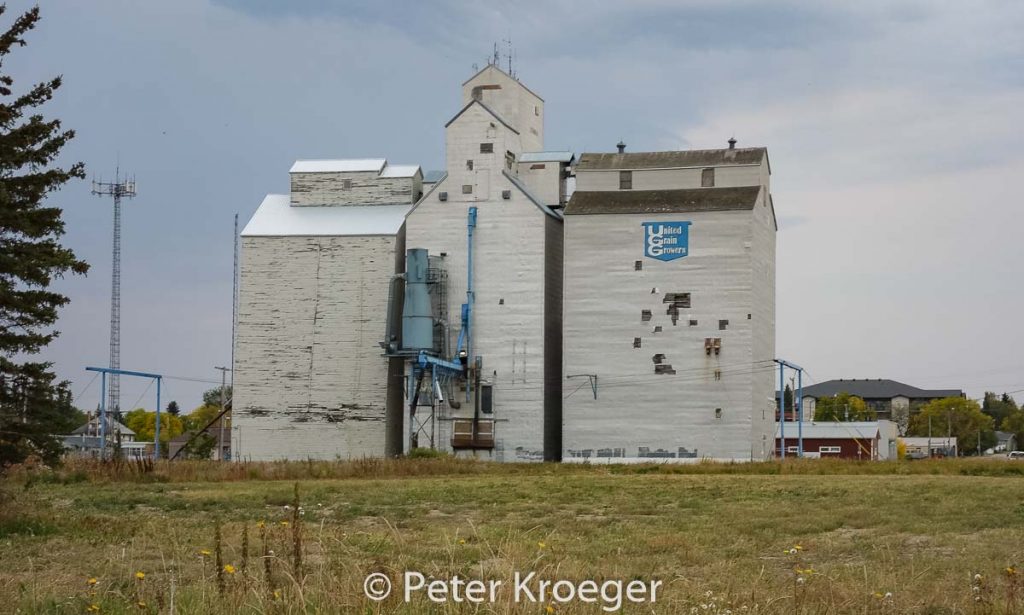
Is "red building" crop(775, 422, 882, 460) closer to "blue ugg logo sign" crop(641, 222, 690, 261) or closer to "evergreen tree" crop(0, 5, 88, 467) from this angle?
"blue ugg logo sign" crop(641, 222, 690, 261)

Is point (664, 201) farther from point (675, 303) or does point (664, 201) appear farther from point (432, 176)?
point (432, 176)

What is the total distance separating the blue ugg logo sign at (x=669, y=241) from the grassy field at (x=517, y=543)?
25852mm

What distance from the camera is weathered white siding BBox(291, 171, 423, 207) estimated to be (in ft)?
232

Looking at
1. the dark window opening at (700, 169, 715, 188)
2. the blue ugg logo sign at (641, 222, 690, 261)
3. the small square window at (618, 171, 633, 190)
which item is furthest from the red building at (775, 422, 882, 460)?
the small square window at (618, 171, 633, 190)

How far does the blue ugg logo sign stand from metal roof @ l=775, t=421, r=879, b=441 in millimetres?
25617

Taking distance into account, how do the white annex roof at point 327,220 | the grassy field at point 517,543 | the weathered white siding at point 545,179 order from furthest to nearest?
1. the weathered white siding at point 545,179
2. the white annex roof at point 327,220
3. the grassy field at point 517,543

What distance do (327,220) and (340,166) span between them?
3.91 meters

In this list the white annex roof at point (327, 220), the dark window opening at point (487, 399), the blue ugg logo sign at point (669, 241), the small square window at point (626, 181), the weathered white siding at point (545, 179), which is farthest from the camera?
the weathered white siding at point (545, 179)

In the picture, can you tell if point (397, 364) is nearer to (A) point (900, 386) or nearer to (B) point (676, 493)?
(B) point (676, 493)

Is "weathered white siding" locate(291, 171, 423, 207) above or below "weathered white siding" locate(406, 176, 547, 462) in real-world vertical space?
above

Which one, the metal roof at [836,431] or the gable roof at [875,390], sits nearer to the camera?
the metal roof at [836,431]

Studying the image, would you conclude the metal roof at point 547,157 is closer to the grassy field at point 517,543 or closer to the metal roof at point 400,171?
the metal roof at point 400,171

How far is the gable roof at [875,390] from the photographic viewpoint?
175500mm

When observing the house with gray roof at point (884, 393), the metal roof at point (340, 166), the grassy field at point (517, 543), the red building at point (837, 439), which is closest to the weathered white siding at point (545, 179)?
the metal roof at point (340, 166)
